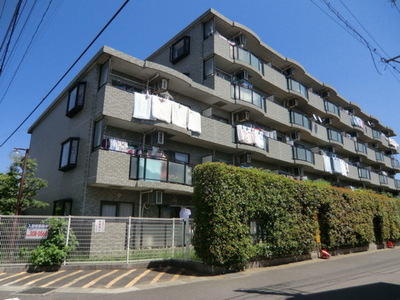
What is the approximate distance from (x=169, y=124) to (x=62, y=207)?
6416 mm

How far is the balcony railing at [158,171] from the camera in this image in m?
12.5

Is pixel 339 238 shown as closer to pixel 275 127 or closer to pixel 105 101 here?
pixel 275 127

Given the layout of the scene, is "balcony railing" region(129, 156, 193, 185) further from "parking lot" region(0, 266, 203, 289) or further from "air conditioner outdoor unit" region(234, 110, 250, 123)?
"air conditioner outdoor unit" region(234, 110, 250, 123)

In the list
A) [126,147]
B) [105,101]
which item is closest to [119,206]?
[126,147]

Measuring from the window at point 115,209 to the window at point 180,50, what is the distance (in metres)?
10.6

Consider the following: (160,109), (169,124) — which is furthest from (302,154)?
(160,109)

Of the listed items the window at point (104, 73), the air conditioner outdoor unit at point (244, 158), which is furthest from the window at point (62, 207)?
the air conditioner outdoor unit at point (244, 158)

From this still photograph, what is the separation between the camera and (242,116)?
18.4m

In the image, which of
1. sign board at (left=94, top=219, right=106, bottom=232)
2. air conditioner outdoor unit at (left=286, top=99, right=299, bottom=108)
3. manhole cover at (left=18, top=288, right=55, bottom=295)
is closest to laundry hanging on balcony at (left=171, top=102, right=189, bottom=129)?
sign board at (left=94, top=219, right=106, bottom=232)

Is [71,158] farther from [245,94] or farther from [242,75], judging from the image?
[242,75]

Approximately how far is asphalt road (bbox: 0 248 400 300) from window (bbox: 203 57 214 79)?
38.1 ft

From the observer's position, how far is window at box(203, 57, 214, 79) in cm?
1736

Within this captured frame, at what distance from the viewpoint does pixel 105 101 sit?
12.3 m

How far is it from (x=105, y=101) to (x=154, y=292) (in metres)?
8.25
